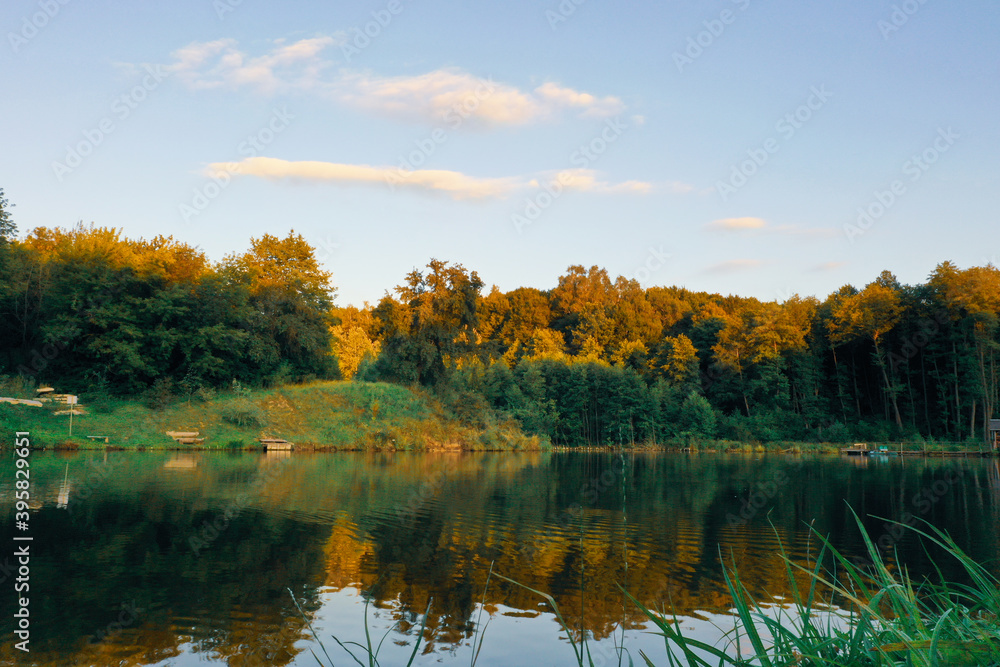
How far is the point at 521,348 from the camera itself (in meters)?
61.9

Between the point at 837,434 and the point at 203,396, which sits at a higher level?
the point at 203,396

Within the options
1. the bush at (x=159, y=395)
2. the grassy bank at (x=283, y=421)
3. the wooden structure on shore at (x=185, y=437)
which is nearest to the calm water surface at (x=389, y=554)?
the grassy bank at (x=283, y=421)

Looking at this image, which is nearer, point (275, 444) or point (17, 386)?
point (17, 386)

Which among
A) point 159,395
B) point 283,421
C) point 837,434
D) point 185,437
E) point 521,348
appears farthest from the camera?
point 521,348

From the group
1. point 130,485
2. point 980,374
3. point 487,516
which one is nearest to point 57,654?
point 487,516

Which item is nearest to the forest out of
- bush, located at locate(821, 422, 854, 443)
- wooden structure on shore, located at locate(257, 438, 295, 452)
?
bush, located at locate(821, 422, 854, 443)

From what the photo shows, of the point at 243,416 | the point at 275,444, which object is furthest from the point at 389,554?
the point at 243,416

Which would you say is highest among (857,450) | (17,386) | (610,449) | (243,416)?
(17,386)

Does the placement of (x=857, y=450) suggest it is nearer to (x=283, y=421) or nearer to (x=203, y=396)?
(x=283, y=421)

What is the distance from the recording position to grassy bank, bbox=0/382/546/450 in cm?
2688

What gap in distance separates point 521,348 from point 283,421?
105ft

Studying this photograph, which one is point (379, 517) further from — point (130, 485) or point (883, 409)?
point (883, 409)

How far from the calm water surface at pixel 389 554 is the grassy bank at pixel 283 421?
776 cm

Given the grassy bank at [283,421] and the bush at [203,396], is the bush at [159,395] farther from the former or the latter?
the bush at [203,396]
